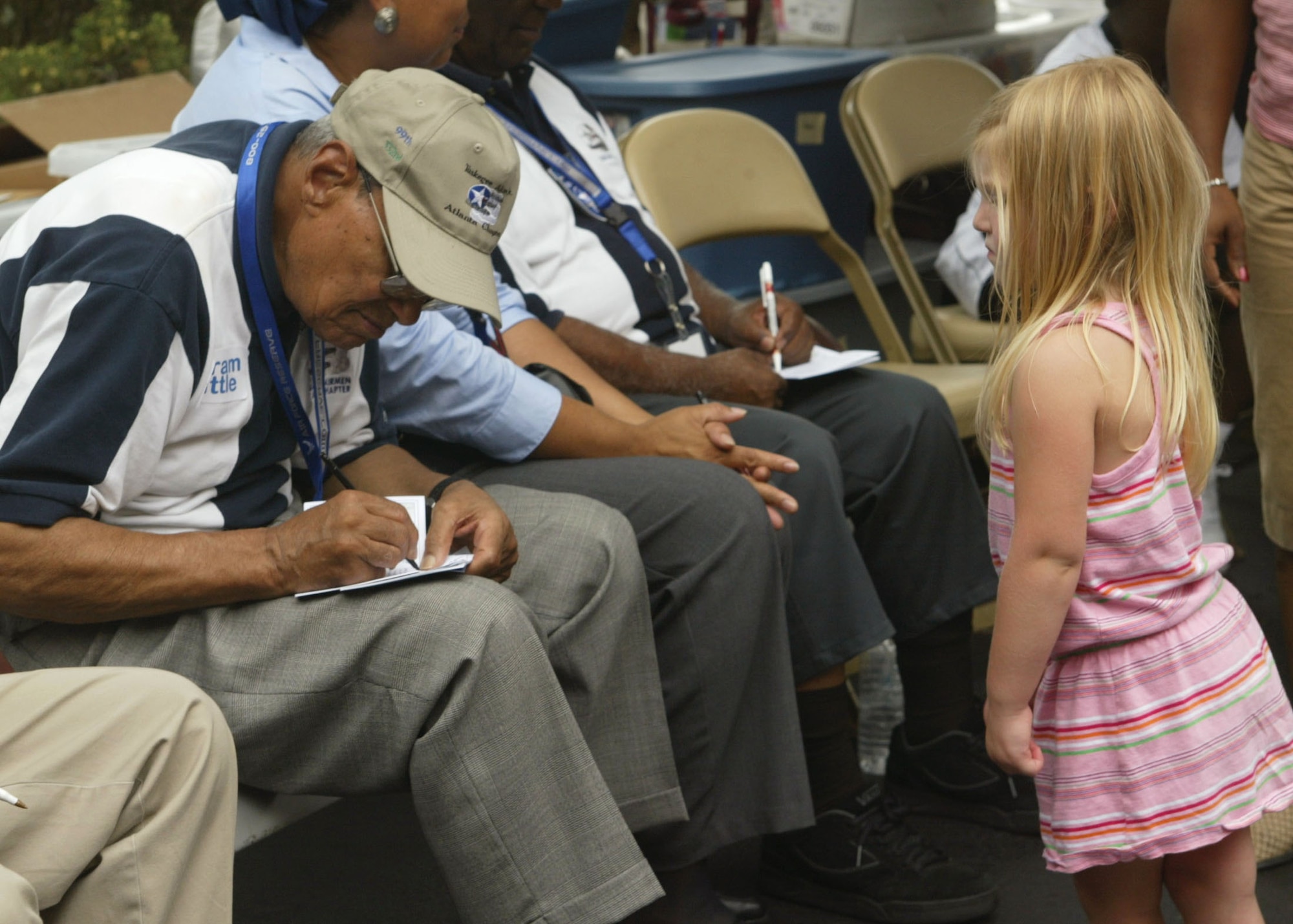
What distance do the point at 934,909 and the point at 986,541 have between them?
2.32 feet

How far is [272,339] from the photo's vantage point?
5.55 ft

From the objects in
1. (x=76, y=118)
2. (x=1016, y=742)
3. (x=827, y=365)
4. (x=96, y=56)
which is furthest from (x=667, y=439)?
(x=96, y=56)

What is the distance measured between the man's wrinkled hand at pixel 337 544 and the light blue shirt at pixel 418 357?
54cm

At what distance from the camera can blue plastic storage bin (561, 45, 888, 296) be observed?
381 cm

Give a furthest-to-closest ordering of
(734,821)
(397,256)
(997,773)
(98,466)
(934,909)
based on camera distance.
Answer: (997,773), (934,909), (734,821), (397,256), (98,466)

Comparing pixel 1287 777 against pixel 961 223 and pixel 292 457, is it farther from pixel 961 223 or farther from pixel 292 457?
pixel 961 223

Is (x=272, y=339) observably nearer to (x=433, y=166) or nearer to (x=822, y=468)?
(x=433, y=166)

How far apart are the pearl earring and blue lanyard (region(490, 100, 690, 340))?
560 mm

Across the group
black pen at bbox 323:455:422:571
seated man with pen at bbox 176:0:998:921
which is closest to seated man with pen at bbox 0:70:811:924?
black pen at bbox 323:455:422:571

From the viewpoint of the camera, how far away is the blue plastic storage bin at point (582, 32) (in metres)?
4.11

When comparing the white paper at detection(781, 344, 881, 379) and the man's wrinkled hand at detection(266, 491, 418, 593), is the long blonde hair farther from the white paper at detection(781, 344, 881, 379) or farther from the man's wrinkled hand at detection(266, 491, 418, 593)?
the white paper at detection(781, 344, 881, 379)

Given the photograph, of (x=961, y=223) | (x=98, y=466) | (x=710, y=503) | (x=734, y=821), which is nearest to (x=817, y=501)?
(x=710, y=503)

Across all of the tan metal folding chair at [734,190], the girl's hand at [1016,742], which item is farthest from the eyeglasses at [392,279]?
the tan metal folding chair at [734,190]

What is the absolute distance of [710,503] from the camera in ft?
6.82
